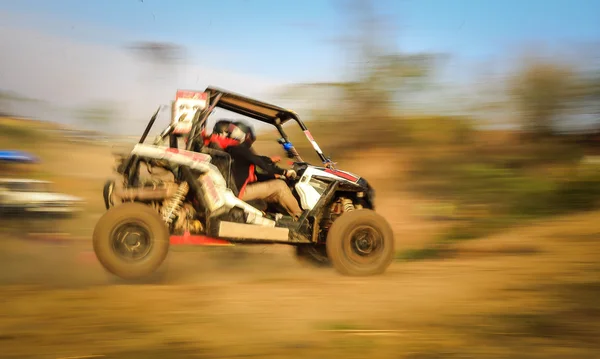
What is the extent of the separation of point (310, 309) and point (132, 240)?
185cm

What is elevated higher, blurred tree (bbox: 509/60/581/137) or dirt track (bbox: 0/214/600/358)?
blurred tree (bbox: 509/60/581/137)

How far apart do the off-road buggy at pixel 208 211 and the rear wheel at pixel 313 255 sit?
384 millimetres

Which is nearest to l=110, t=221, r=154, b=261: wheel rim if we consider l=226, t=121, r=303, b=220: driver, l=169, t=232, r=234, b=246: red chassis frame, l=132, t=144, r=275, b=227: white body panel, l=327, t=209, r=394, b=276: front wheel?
l=169, t=232, r=234, b=246: red chassis frame

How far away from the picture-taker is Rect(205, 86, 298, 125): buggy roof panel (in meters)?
6.07

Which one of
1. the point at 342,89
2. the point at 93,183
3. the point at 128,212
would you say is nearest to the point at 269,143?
the point at 342,89

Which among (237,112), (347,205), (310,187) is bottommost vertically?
(347,205)

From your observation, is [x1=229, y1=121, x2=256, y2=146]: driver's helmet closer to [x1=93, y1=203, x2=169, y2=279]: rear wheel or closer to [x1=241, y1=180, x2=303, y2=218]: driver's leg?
[x1=241, y1=180, x2=303, y2=218]: driver's leg

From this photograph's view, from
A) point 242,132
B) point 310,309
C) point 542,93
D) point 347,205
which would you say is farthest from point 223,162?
point 542,93

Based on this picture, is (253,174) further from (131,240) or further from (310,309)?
(310,309)

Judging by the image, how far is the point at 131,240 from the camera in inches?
218

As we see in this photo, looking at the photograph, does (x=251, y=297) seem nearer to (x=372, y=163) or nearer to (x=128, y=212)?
(x=128, y=212)

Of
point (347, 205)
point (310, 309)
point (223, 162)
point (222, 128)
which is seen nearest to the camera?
point (310, 309)

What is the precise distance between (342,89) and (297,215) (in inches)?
230

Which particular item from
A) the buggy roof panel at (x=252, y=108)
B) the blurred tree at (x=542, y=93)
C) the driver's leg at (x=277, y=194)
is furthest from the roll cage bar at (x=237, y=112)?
the blurred tree at (x=542, y=93)
